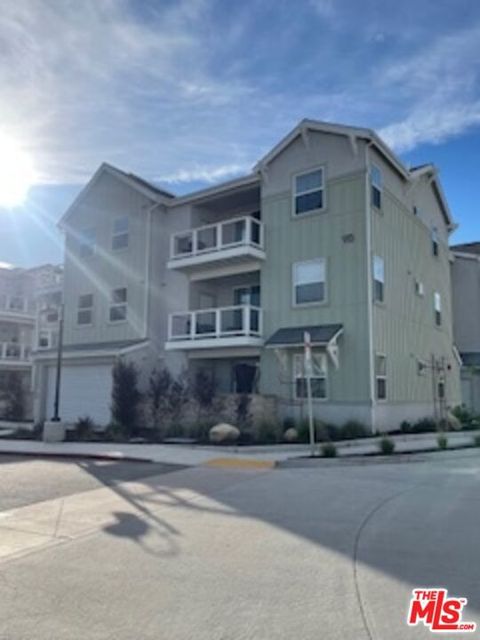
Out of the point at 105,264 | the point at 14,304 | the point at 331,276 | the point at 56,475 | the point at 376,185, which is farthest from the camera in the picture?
the point at 14,304

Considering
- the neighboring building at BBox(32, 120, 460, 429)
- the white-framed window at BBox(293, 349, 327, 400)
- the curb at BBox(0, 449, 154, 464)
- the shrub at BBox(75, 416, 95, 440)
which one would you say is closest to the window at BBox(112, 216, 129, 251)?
the neighboring building at BBox(32, 120, 460, 429)

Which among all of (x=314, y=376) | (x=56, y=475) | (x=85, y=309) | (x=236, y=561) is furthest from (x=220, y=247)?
(x=236, y=561)

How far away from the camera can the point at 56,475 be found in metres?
11.4

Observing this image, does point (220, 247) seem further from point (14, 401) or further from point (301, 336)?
point (14, 401)

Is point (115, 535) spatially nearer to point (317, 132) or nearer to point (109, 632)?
Result: point (109, 632)

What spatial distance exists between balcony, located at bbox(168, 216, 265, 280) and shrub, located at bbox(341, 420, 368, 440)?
7.14m

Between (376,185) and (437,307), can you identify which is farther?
(437,307)

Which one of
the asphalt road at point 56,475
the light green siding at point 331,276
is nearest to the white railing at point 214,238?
the light green siding at point 331,276

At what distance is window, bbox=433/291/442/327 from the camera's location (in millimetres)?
24109

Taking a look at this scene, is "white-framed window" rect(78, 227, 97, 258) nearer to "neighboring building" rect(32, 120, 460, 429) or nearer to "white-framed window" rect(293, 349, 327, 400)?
"neighboring building" rect(32, 120, 460, 429)

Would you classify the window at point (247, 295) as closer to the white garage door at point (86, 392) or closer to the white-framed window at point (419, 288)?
the white garage door at point (86, 392)

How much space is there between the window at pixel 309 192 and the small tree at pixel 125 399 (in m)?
8.98

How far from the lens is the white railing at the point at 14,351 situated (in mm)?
35875

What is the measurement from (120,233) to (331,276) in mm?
11346
